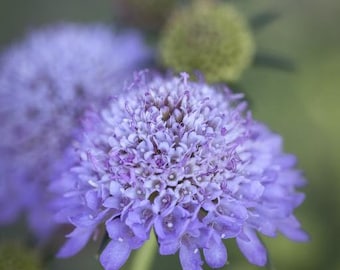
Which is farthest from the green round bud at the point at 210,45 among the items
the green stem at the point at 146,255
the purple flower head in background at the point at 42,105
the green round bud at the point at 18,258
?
the green round bud at the point at 18,258

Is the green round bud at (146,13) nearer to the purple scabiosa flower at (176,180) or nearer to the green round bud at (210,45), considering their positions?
the green round bud at (210,45)

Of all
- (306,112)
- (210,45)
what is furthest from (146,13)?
(306,112)

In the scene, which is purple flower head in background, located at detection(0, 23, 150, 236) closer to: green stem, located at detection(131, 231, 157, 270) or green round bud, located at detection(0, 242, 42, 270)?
green round bud, located at detection(0, 242, 42, 270)

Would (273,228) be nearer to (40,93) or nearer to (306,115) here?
(40,93)

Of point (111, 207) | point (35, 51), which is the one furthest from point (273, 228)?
point (35, 51)

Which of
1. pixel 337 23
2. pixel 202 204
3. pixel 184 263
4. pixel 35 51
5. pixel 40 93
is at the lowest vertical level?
pixel 184 263

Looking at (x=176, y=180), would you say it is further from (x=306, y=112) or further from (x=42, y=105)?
(x=306, y=112)

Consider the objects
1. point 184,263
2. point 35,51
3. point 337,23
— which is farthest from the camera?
point 337,23
